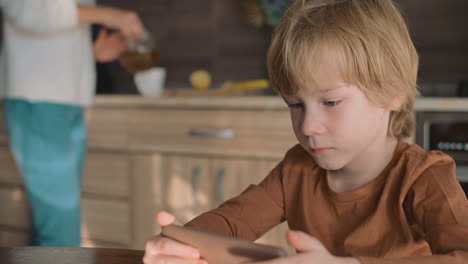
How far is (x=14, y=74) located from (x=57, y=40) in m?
0.20

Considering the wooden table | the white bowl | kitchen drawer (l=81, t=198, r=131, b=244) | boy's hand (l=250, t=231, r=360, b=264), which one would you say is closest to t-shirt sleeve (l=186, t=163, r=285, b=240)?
the wooden table

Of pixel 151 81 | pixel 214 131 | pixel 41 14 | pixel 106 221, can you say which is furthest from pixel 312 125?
pixel 106 221

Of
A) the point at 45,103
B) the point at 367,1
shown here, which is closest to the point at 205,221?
the point at 367,1

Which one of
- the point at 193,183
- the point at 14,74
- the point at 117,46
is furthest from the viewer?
the point at 117,46

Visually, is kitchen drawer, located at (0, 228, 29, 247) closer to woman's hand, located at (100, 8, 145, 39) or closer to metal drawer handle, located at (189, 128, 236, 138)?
metal drawer handle, located at (189, 128, 236, 138)

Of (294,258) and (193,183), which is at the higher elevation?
(294,258)

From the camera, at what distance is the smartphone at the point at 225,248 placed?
66 centimetres

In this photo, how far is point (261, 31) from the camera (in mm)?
2934

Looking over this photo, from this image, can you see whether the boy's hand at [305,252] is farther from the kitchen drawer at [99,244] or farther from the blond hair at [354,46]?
the kitchen drawer at [99,244]

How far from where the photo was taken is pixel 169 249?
0.78 meters

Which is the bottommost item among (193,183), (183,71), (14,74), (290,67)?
(193,183)

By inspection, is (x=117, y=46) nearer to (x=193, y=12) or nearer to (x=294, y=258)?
(x=193, y=12)

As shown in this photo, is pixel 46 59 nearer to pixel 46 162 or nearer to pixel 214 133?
pixel 46 162

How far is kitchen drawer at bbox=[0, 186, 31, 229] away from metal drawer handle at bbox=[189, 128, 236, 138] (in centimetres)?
107
